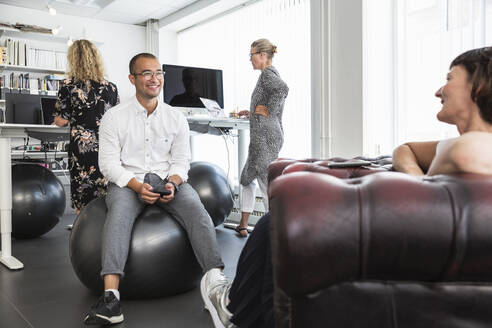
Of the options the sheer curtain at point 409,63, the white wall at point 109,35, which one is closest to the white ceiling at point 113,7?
the white wall at point 109,35

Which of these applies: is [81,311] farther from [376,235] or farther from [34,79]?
[34,79]

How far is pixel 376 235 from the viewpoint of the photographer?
750 millimetres

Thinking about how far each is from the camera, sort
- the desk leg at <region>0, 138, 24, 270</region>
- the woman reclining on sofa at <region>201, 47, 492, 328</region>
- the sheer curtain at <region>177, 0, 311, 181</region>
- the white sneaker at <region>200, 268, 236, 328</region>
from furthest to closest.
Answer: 1. the sheer curtain at <region>177, 0, 311, 181</region>
2. the desk leg at <region>0, 138, 24, 270</region>
3. the white sneaker at <region>200, 268, 236, 328</region>
4. the woman reclining on sofa at <region>201, 47, 492, 328</region>

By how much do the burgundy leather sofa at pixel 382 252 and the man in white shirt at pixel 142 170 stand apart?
1.04m

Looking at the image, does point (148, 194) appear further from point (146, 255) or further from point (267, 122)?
point (267, 122)

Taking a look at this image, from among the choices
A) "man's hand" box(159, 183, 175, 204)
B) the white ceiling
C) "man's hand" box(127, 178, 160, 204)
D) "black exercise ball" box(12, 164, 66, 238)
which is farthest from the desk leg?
the white ceiling

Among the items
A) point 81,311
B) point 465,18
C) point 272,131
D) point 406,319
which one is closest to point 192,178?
point 272,131

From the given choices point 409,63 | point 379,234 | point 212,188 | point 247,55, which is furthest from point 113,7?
point 379,234

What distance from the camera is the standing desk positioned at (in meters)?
2.73

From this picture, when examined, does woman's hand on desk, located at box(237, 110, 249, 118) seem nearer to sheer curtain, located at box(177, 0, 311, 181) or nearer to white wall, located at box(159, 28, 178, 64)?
sheer curtain, located at box(177, 0, 311, 181)

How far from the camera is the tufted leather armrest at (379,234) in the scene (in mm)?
745

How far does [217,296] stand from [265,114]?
81.1 inches

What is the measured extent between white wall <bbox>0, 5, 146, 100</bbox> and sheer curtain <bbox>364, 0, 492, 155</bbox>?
413cm

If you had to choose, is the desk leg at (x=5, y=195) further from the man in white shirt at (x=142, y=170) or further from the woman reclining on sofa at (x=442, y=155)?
the woman reclining on sofa at (x=442, y=155)
